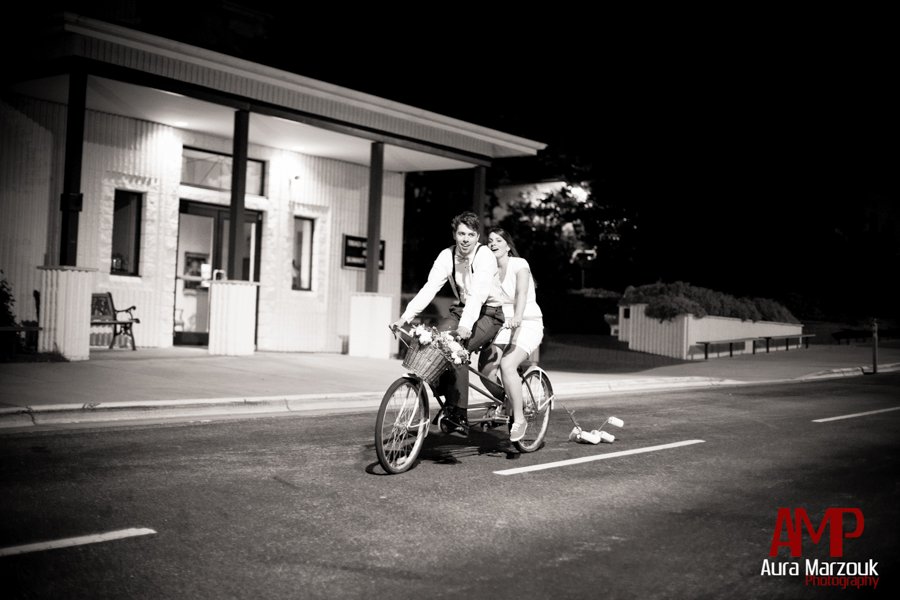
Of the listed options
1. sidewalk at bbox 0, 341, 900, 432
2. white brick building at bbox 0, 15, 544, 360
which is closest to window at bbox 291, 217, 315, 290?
white brick building at bbox 0, 15, 544, 360

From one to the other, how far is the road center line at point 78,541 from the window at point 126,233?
38.5 feet

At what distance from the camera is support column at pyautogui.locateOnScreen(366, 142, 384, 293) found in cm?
1733

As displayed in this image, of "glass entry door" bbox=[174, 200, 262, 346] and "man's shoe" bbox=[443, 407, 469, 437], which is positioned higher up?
"glass entry door" bbox=[174, 200, 262, 346]

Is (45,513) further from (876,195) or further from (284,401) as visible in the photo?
(876,195)

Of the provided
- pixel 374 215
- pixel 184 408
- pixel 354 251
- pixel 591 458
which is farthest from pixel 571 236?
pixel 591 458

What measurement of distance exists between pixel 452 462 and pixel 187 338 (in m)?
11.0

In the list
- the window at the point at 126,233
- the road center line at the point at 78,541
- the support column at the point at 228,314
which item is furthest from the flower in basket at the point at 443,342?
the window at the point at 126,233

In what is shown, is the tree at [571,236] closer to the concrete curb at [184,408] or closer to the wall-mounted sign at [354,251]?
the wall-mounted sign at [354,251]

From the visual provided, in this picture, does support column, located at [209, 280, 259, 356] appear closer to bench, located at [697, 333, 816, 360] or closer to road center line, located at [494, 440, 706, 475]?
road center line, located at [494, 440, 706, 475]

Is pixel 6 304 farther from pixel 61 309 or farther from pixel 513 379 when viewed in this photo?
pixel 513 379

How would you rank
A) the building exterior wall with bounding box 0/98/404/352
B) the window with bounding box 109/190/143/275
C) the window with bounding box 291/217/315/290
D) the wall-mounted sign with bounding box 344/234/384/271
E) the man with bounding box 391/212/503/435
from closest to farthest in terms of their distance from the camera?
the man with bounding box 391/212/503/435 < the building exterior wall with bounding box 0/98/404/352 < the window with bounding box 109/190/143/275 < the window with bounding box 291/217/315/290 < the wall-mounted sign with bounding box 344/234/384/271

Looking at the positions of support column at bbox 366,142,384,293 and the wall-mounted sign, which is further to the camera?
the wall-mounted sign

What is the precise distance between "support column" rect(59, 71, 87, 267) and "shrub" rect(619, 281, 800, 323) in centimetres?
1473

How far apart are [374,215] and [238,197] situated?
126 inches
